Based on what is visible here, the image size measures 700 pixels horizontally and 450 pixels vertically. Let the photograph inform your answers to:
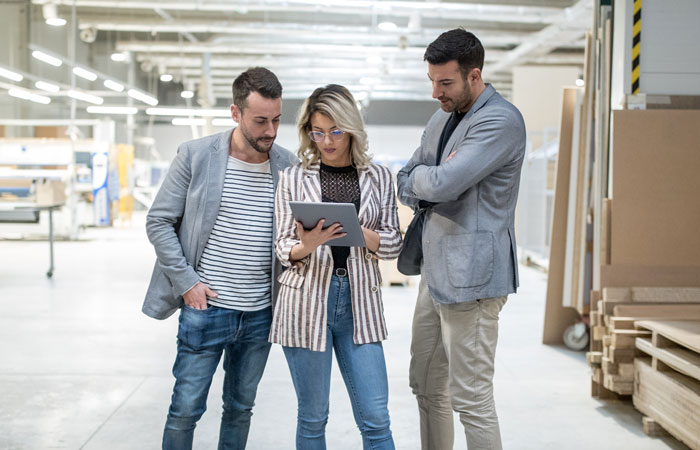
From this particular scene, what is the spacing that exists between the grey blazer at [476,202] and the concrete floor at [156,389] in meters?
1.43

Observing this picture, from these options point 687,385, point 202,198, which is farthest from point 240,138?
point 687,385

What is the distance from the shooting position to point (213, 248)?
2215mm

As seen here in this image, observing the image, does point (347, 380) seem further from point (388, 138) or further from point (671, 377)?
point (388, 138)

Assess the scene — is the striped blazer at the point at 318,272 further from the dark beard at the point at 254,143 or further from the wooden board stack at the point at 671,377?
the wooden board stack at the point at 671,377

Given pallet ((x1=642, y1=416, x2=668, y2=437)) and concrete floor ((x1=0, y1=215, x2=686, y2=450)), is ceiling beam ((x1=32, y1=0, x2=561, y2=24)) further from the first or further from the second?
pallet ((x1=642, y1=416, x2=668, y2=437))

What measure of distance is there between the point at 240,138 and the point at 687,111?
263cm

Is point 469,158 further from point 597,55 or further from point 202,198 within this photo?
point 597,55

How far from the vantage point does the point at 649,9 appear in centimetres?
380

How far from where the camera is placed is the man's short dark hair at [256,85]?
211 centimetres

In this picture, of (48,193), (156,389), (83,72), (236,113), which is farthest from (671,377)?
(83,72)

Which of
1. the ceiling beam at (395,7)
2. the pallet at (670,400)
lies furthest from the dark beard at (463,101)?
the ceiling beam at (395,7)

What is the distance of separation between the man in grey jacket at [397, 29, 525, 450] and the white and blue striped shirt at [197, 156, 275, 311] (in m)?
0.47

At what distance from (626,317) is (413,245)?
1.81m

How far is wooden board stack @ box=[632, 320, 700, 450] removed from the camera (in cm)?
285
